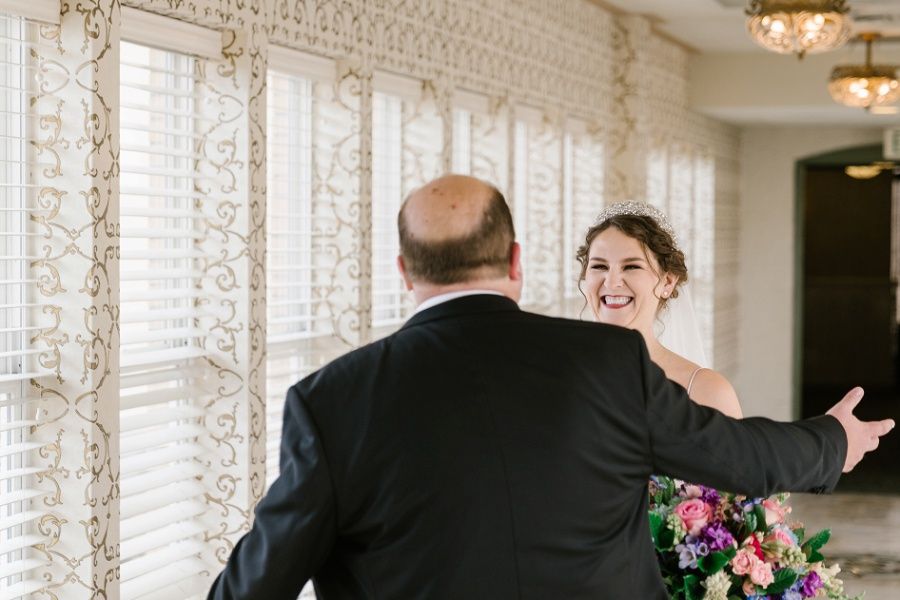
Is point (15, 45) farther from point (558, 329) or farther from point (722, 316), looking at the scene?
point (722, 316)

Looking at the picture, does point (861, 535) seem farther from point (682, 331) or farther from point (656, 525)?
point (656, 525)

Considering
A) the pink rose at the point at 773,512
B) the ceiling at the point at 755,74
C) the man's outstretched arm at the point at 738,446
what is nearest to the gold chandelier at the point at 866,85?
the ceiling at the point at 755,74

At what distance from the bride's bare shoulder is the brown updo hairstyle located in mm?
292

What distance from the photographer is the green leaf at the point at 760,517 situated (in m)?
2.79

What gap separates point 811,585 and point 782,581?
0.08m

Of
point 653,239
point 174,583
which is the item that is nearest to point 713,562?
point 653,239

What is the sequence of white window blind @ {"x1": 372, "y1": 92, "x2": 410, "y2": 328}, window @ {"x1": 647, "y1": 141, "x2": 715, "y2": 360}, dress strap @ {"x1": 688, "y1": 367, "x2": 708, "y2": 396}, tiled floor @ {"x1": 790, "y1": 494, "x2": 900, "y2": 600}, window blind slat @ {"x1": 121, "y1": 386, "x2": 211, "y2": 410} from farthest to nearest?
window @ {"x1": 647, "y1": 141, "x2": 715, "y2": 360} < tiled floor @ {"x1": 790, "y1": 494, "x2": 900, "y2": 600} < white window blind @ {"x1": 372, "y1": 92, "x2": 410, "y2": 328} < window blind slat @ {"x1": 121, "y1": 386, "x2": 211, "y2": 410} < dress strap @ {"x1": 688, "y1": 367, "x2": 708, "y2": 396}

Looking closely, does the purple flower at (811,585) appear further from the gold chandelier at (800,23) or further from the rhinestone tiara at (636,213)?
the gold chandelier at (800,23)

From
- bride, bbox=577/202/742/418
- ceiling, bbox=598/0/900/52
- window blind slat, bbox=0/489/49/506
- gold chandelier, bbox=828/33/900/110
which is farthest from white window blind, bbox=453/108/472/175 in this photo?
window blind slat, bbox=0/489/49/506

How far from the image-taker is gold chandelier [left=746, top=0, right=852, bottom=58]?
5.47 m

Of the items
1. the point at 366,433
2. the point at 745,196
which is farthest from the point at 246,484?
the point at 745,196

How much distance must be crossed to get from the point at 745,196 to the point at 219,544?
8.86 m

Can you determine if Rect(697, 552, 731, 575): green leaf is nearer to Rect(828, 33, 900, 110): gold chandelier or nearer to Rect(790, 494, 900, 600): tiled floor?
Rect(790, 494, 900, 600): tiled floor

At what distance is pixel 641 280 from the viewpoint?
3.50 metres
